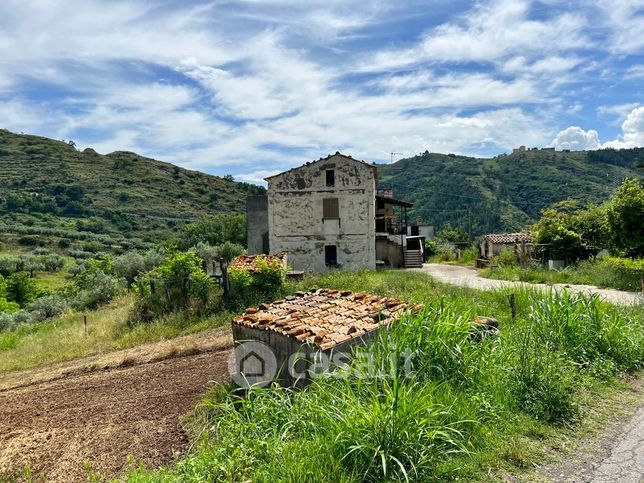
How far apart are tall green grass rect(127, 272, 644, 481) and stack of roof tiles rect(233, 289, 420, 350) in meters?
0.84

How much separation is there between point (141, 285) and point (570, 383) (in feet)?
44.3

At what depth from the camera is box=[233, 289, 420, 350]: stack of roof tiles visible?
6.09m

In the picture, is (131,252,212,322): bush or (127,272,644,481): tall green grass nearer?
(127,272,644,481): tall green grass

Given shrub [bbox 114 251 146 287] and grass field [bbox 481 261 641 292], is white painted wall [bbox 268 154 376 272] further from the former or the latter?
shrub [bbox 114 251 146 287]

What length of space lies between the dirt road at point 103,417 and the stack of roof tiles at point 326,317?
1883 mm

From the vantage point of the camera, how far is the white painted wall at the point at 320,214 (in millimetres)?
25406

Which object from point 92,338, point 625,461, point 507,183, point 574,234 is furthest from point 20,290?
point 507,183

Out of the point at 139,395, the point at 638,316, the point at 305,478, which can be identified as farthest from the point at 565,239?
the point at 305,478

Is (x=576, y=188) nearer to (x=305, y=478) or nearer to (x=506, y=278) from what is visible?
(x=506, y=278)

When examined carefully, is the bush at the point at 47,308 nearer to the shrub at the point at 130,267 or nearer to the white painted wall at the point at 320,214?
the shrub at the point at 130,267

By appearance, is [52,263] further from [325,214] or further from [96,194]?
[96,194]

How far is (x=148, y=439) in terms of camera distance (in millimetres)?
6184

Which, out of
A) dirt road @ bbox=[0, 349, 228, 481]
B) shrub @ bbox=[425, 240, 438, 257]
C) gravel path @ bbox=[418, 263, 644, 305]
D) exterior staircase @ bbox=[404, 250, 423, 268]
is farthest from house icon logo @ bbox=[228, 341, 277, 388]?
shrub @ bbox=[425, 240, 438, 257]

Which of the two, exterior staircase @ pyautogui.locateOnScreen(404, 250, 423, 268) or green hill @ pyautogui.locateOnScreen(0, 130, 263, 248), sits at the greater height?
green hill @ pyautogui.locateOnScreen(0, 130, 263, 248)
